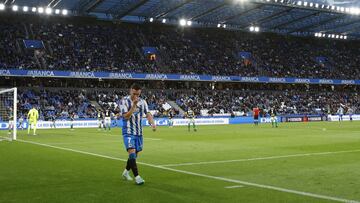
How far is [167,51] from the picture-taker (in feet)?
209

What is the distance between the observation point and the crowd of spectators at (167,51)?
54281 mm

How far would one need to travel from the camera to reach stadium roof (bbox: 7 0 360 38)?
54219 mm

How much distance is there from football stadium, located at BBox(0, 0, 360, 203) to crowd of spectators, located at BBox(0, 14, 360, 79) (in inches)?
8.2

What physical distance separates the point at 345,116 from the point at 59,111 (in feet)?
132

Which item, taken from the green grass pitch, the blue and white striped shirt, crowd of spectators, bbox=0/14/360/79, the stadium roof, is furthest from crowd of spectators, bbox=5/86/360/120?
the blue and white striped shirt

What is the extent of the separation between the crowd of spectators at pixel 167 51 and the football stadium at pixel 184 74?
0.69 ft

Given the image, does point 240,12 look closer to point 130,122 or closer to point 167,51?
point 167,51

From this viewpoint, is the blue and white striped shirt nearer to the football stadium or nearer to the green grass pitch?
the green grass pitch

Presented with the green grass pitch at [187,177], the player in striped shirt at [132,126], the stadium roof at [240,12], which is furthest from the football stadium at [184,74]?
the player in striped shirt at [132,126]

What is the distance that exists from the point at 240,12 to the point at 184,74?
39.7 ft

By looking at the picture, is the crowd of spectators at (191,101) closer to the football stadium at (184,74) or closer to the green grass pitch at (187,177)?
the football stadium at (184,74)

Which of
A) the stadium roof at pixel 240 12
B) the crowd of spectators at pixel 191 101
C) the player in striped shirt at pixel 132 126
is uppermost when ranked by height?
the stadium roof at pixel 240 12

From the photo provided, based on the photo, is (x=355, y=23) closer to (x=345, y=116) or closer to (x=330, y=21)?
(x=330, y=21)

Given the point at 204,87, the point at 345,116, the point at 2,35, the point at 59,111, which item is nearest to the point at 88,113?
the point at 59,111
